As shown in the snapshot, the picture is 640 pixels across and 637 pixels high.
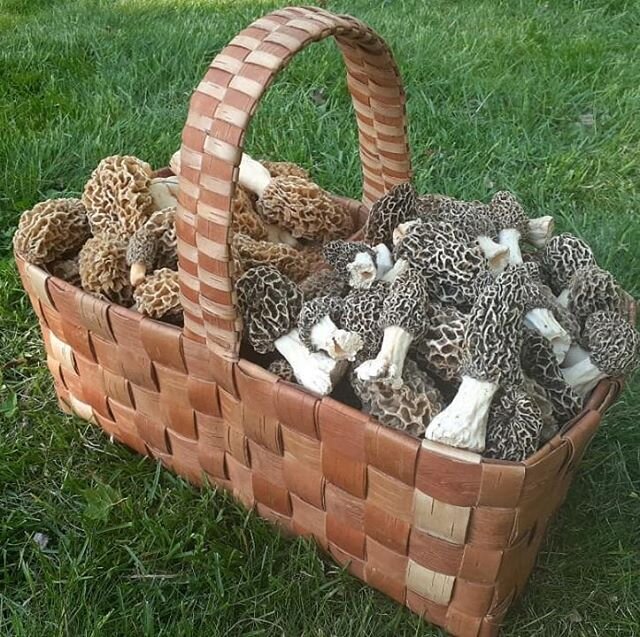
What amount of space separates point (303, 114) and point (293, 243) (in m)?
1.17

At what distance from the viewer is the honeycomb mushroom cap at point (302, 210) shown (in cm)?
150

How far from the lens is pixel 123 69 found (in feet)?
9.55

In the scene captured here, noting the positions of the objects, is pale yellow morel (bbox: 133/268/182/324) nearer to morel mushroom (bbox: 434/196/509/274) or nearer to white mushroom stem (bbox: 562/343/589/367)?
morel mushroom (bbox: 434/196/509/274)

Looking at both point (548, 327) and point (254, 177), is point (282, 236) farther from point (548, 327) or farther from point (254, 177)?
point (548, 327)

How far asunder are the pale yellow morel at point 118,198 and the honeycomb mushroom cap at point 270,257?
207 mm

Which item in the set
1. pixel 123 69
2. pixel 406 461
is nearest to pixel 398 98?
pixel 406 461

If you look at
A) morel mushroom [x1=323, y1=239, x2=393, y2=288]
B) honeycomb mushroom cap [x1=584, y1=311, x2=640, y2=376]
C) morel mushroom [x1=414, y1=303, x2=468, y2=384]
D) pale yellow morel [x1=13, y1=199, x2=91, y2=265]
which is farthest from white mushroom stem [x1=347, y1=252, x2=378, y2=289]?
pale yellow morel [x1=13, y1=199, x2=91, y2=265]

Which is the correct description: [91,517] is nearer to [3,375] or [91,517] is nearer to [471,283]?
[3,375]

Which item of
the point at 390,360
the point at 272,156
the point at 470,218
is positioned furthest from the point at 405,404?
the point at 272,156

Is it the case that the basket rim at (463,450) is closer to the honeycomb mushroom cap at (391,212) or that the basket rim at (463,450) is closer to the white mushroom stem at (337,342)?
the white mushroom stem at (337,342)

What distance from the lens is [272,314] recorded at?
1194mm

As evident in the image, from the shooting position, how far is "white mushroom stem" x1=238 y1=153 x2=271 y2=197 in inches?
61.9

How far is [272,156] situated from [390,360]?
1447mm

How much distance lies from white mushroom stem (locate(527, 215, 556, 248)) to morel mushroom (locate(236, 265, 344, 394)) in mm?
479
